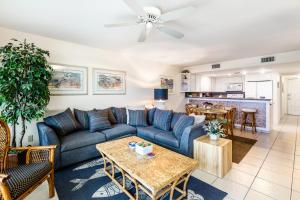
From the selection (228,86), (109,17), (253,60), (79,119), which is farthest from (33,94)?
(228,86)

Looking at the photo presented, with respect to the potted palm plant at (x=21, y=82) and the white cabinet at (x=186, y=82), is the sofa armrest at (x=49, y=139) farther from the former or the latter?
the white cabinet at (x=186, y=82)

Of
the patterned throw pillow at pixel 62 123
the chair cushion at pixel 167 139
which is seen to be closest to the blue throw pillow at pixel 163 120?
the chair cushion at pixel 167 139

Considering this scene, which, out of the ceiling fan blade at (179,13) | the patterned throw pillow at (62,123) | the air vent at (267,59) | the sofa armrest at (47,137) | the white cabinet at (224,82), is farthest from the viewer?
the white cabinet at (224,82)

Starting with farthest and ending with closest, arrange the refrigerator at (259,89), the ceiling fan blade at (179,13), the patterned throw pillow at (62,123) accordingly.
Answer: the refrigerator at (259,89) < the patterned throw pillow at (62,123) < the ceiling fan blade at (179,13)

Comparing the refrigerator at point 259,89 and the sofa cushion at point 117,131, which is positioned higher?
the refrigerator at point 259,89

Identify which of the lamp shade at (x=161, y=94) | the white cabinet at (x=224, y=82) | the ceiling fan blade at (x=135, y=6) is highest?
the ceiling fan blade at (x=135, y=6)

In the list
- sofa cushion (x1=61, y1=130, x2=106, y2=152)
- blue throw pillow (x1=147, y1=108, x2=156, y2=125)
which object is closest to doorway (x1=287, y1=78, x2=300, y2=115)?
blue throw pillow (x1=147, y1=108, x2=156, y2=125)

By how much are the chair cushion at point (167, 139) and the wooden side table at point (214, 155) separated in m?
0.38

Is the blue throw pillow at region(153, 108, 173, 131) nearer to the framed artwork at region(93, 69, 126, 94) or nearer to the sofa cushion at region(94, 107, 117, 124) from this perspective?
the sofa cushion at region(94, 107, 117, 124)

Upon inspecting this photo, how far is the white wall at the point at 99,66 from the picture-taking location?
3.04 m

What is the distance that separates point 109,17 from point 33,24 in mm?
1389

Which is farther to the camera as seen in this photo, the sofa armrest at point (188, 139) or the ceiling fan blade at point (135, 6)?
the sofa armrest at point (188, 139)

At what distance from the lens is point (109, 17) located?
229 cm

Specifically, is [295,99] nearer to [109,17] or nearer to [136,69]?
[136,69]
